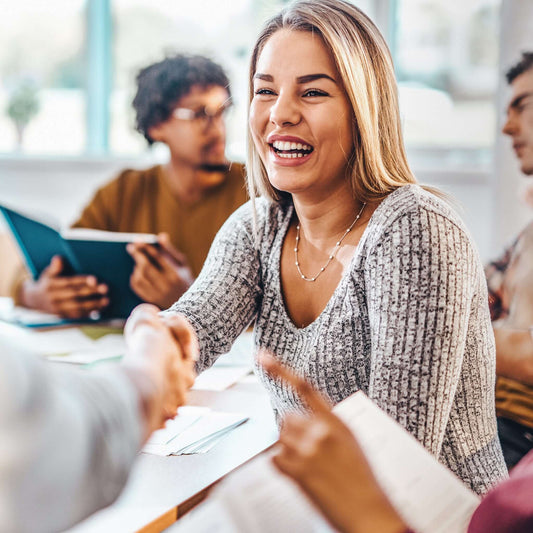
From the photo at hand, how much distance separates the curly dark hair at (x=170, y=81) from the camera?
2.44 m

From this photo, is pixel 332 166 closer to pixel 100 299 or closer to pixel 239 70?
pixel 100 299

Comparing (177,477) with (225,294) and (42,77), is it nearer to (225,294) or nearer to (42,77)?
(225,294)

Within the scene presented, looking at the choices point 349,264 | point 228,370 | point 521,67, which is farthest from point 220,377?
point 521,67

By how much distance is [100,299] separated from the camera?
2.00 m

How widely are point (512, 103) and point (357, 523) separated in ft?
6.22

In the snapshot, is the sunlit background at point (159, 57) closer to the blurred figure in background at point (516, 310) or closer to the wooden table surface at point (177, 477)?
the blurred figure in background at point (516, 310)

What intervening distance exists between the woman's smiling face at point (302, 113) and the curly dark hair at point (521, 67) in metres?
1.22

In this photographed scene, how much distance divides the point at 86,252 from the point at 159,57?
5.07 feet

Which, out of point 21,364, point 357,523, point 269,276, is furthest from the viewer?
point 269,276

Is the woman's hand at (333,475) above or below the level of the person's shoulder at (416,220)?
below

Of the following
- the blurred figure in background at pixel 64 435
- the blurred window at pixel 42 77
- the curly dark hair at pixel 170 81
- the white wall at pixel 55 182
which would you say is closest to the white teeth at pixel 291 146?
the blurred figure in background at pixel 64 435

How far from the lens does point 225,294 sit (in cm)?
136

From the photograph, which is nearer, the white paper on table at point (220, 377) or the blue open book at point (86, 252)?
the white paper on table at point (220, 377)

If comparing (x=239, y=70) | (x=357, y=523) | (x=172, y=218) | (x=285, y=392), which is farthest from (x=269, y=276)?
(x=239, y=70)
